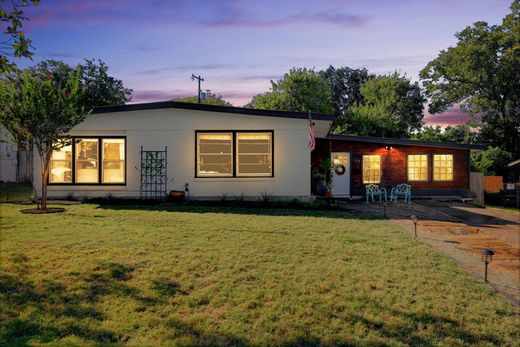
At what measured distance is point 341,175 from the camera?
63.4 feet

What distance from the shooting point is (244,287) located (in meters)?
5.51

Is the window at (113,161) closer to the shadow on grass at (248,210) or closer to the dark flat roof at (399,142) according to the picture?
the shadow on grass at (248,210)

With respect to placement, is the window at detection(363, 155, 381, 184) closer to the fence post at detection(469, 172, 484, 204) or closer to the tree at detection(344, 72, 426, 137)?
the fence post at detection(469, 172, 484, 204)

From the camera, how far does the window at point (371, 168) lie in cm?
1938

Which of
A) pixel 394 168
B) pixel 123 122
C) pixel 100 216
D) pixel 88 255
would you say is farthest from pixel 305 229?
pixel 394 168

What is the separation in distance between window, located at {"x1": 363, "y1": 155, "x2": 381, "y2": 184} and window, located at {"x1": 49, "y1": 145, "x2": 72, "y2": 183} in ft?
43.0

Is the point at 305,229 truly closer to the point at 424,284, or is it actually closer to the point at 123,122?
the point at 424,284

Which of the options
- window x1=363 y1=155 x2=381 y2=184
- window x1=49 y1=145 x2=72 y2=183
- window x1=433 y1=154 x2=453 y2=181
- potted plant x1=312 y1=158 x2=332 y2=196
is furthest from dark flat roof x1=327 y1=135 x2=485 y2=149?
window x1=49 y1=145 x2=72 y2=183

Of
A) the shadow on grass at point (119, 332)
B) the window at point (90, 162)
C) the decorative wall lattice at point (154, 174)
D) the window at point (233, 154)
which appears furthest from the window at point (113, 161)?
the shadow on grass at point (119, 332)

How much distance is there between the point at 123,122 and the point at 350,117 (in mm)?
29706

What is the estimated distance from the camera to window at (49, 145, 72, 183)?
15.4m

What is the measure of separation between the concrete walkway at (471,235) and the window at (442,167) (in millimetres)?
3893

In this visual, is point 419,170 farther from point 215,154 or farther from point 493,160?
point 215,154

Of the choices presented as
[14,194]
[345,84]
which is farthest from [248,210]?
[345,84]
